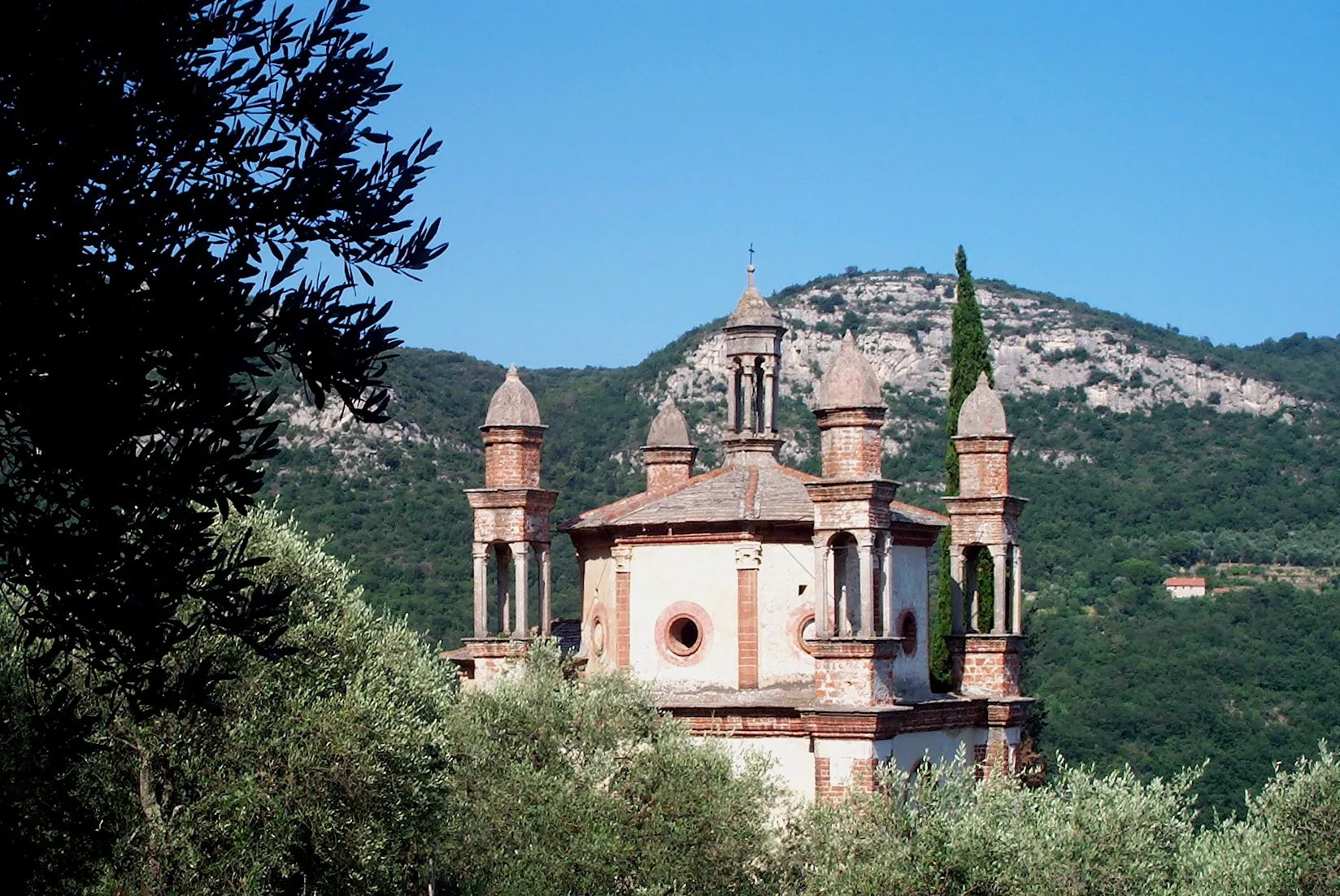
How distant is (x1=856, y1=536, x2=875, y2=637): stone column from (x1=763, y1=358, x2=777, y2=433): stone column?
4.32m

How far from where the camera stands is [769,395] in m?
30.5

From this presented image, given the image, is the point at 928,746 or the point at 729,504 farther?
the point at 729,504

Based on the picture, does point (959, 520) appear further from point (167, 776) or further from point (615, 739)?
point (167, 776)

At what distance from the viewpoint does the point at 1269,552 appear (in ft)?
222

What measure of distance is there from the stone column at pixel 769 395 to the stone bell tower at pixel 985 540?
2934mm

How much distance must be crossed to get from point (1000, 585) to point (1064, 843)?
846cm

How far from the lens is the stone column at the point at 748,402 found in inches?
1194

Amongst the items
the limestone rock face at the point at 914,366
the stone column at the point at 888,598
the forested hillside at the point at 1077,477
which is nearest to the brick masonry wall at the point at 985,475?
the stone column at the point at 888,598

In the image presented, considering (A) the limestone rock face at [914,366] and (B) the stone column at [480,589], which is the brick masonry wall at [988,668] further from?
(A) the limestone rock face at [914,366]

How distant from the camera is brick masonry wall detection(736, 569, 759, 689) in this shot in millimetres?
27703

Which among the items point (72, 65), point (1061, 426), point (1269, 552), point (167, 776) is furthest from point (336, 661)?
point (1061, 426)

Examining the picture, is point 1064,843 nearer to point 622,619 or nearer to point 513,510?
point 622,619

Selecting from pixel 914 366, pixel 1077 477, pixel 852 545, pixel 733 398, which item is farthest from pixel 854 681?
pixel 914 366

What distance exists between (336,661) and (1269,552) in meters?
50.8
